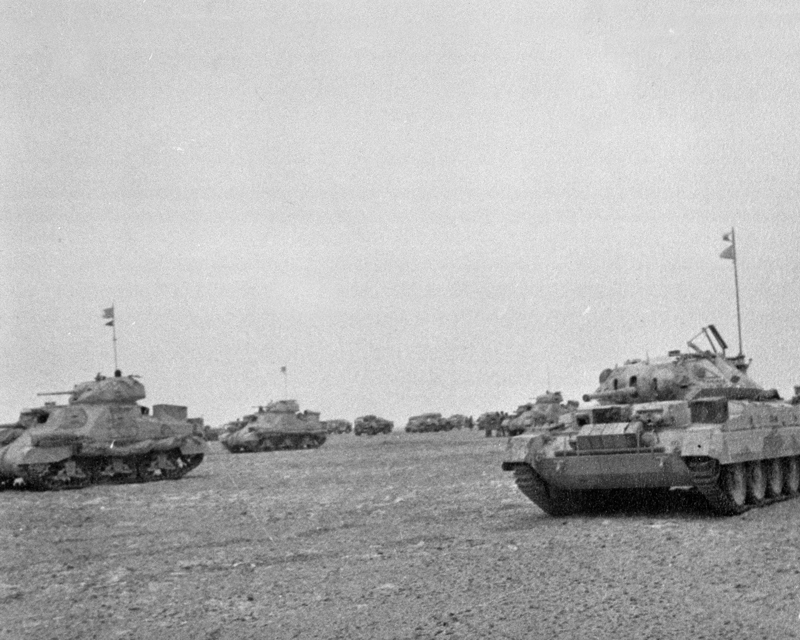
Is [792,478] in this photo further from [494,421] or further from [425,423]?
[425,423]

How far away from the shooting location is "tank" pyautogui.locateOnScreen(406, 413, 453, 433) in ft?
229

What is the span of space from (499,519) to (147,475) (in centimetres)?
1336

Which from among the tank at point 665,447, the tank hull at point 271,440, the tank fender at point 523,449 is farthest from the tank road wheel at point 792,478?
the tank hull at point 271,440

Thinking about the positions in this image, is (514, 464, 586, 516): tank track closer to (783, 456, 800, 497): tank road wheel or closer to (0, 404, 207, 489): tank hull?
(783, 456, 800, 497): tank road wheel

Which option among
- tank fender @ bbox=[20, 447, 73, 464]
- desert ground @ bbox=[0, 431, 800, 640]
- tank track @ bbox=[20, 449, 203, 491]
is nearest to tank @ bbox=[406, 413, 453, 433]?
tank track @ bbox=[20, 449, 203, 491]

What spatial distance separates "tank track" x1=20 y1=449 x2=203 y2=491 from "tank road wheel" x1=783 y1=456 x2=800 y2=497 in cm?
1462

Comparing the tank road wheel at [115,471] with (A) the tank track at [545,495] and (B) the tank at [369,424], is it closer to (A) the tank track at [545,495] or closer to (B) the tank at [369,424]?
(A) the tank track at [545,495]

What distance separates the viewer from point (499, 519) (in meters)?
13.9

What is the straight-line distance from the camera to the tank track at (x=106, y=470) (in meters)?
22.6

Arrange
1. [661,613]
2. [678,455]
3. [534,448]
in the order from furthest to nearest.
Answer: [534,448], [678,455], [661,613]

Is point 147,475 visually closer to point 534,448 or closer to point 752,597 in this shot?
point 534,448

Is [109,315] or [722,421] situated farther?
[109,315]

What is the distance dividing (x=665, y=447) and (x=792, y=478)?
454 cm

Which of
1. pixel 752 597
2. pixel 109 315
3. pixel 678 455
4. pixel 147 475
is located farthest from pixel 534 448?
pixel 109 315
